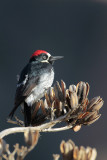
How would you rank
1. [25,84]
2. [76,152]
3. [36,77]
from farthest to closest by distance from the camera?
1. [36,77]
2. [25,84]
3. [76,152]

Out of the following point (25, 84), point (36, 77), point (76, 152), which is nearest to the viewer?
point (76, 152)

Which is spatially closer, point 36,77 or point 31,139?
point 31,139

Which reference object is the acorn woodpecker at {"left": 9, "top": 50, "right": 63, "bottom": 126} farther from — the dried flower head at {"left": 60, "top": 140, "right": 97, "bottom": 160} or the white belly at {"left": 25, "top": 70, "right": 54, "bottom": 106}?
the dried flower head at {"left": 60, "top": 140, "right": 97, "bottom": 160}

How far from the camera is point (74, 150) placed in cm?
50

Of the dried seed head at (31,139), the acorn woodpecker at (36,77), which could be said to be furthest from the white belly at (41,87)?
the dried seed head at (31,139)

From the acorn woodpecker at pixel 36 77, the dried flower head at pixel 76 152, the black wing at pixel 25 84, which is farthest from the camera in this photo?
the acorn woodpecker at pixel 36 77

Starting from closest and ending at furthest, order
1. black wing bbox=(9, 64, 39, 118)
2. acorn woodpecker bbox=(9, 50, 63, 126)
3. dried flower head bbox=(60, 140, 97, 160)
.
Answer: dried flower head bbox=(60, 140, 97, 160), black wing bbox=(9, 64, 39, 118), acorn woodpecker bbox=(9, 50, 63, 126)

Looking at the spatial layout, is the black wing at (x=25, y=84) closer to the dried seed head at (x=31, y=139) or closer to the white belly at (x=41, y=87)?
the white belly at (x=41, y=87)

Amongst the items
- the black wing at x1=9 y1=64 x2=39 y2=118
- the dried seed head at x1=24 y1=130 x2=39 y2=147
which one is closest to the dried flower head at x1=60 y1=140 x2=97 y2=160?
the dried seed head at x1=24 y1=130 x2=39 y2=147

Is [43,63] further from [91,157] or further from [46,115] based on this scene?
[91,157]

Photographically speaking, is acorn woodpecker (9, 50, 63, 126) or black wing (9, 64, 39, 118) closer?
black wing (9, 64, 39, 118)

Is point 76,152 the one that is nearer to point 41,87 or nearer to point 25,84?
point 25,84

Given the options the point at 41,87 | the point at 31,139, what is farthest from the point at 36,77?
the point at 31,139

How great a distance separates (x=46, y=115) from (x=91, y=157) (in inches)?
12.7
